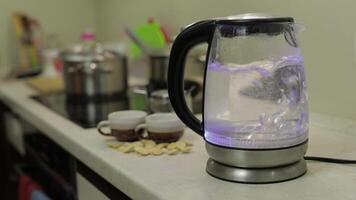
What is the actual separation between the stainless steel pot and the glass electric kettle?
0.79 m

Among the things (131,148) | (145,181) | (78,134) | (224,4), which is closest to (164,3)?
(224,4)

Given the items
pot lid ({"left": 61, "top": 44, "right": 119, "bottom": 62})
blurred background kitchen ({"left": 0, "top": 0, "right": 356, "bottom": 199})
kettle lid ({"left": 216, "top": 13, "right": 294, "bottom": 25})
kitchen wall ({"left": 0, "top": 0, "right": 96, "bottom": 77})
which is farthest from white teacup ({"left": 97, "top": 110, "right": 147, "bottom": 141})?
kitchen wall ({"left": 0, "top": 0, "right": 96, "bottom": 77})

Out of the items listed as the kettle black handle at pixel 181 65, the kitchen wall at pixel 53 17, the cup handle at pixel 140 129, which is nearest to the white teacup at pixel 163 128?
the cup handle at pixel 140 129

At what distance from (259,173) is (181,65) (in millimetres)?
240

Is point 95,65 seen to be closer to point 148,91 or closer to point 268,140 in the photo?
point 148,91

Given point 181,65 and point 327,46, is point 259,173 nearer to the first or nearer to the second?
point 181,65

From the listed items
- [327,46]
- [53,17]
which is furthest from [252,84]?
[53,17]

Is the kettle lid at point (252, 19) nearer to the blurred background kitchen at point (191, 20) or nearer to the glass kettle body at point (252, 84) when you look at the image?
the glass kettle body at point (252, 84)

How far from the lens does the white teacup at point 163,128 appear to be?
1097mm

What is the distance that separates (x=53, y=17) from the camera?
258 centimetres

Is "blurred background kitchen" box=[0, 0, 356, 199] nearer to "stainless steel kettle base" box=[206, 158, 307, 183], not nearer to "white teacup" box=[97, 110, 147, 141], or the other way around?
"white teacup" box=[97, 110, 147, 141]

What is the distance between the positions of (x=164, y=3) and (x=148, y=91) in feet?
2.00

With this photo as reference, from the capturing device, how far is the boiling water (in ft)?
2.86

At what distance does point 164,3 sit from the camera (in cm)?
197
